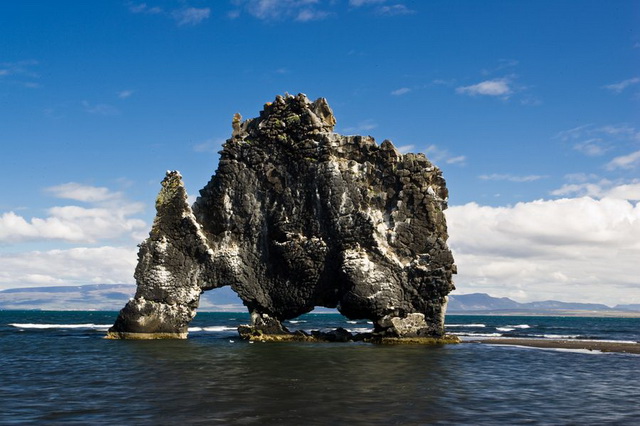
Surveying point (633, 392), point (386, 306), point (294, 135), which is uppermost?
point (294, 135)

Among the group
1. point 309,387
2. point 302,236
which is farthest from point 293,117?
point 309,387

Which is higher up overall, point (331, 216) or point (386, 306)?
point (331, 216)

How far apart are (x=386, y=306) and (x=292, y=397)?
27156 mm

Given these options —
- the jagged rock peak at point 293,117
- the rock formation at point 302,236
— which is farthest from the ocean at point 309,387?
the jagged rock peak at point 293,117

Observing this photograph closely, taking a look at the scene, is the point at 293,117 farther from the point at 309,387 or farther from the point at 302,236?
the point at 309,387

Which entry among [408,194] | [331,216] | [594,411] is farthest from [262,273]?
[594,411]

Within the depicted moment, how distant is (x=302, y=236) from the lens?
50.0 metres

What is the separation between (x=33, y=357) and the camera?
3641 centimetres

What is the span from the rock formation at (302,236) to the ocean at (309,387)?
27.5 feet

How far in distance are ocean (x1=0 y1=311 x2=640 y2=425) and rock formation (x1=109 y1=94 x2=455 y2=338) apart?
837cm

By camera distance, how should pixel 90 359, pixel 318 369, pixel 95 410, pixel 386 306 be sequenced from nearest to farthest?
pixel 95 410
pixel 318 369
pixel 90 359
pixel 386 306

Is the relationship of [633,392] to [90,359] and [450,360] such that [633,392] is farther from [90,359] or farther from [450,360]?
[90,359]

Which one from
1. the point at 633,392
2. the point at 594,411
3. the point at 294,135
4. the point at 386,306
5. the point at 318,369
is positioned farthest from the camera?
the point at 294,135

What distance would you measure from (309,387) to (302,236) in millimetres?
26547
